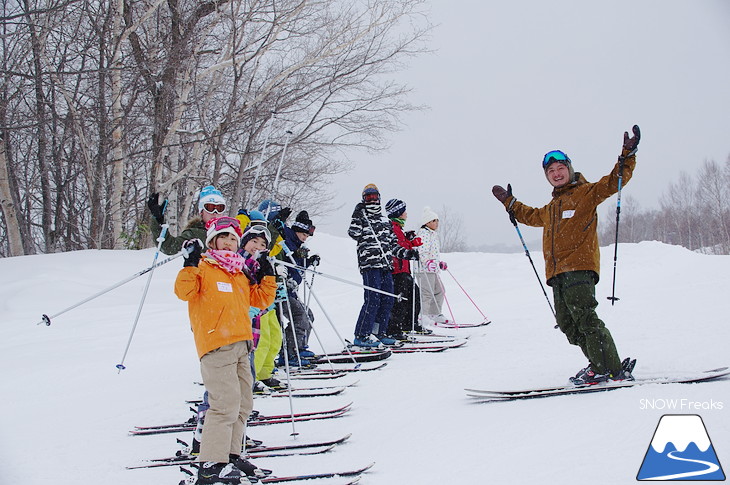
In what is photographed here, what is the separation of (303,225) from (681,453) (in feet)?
13.4

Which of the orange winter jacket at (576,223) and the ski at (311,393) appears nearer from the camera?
the orange winter jacket at (576,223)

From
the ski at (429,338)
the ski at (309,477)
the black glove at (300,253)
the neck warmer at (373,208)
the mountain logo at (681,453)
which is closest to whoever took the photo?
the mountain logo at (681,453)

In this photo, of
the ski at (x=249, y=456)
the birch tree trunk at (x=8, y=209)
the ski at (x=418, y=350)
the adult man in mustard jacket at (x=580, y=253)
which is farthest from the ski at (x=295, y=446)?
the birch tree trunk at (x=8, y=209)

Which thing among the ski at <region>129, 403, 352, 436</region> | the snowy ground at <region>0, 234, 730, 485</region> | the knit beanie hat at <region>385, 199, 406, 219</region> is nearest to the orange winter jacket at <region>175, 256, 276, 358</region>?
the snowy ground at <region>0, 234, 730, 485</region>

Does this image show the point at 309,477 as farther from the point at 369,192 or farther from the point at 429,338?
the point at 429,338

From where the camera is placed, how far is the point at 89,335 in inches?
306

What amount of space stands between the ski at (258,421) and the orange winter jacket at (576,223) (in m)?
1.92

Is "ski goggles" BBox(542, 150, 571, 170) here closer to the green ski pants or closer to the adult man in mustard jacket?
the adult man in mustard jacket

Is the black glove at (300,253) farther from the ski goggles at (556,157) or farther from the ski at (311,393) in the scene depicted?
the ski goggles at (556,157)

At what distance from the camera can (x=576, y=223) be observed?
4.06 metres

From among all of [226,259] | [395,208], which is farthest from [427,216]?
[226,259]

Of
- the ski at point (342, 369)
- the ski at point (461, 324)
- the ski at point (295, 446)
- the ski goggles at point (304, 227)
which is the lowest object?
the ski at point (295, 446)

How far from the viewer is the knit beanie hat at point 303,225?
5.83 metres

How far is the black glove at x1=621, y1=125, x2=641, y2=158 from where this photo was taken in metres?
3.75
